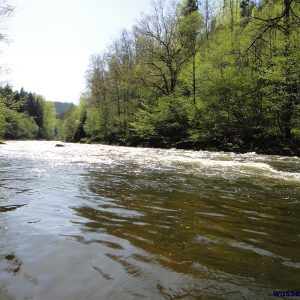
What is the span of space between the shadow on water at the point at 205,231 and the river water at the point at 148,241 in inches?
0.5

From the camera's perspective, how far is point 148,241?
14.7 ft

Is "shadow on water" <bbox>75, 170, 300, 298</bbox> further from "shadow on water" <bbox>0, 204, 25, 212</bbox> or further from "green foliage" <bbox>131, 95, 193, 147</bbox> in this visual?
"green foliage" <bbox>131, 95, 193, 147</bbox>

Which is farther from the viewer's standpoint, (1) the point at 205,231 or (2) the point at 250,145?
(2) the point at 250,145

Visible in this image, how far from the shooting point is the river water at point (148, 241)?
10.5ft

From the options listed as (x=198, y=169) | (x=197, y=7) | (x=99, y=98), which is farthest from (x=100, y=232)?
(x=99, y=98)

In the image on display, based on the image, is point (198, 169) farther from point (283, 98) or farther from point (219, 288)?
point (283, 98)

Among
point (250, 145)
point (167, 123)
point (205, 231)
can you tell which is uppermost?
point (167, 123)

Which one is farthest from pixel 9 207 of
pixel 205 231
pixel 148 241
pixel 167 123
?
pixel 167 123

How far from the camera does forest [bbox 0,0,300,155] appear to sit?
20858 mm

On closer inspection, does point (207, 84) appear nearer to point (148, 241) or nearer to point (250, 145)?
point (250, 145)

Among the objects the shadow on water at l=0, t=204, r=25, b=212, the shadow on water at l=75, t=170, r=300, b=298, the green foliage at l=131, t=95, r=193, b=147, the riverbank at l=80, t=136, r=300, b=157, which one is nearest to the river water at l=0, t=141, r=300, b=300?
the shadow on water at l=75, t=170, r=300, b=298

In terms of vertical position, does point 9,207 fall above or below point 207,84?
below

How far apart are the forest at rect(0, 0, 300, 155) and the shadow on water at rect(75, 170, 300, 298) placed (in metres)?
5.12

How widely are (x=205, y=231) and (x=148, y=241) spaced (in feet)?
3.15
